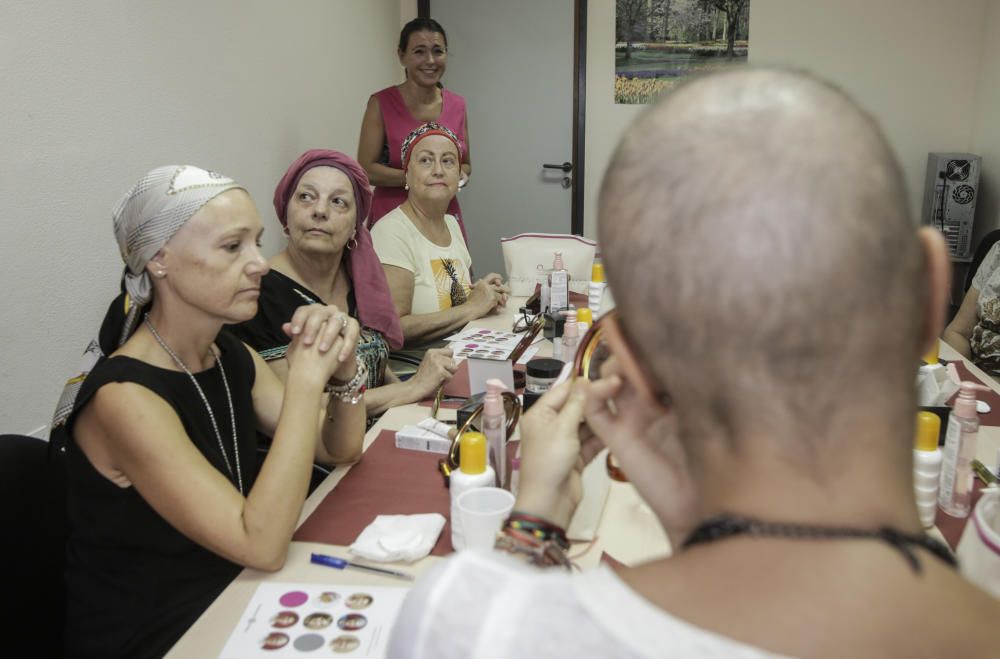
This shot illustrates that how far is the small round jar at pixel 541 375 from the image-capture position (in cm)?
180

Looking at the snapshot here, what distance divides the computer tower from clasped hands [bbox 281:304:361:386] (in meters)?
3.94

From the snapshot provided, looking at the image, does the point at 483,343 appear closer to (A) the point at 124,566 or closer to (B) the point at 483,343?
(B) the point at 483,343

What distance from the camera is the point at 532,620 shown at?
52 centimetres

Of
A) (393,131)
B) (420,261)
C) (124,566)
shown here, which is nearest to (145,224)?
(124,566)

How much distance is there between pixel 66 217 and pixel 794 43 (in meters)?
4.30

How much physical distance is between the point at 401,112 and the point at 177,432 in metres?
2.86

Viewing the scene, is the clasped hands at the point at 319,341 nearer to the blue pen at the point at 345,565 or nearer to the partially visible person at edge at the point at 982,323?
the blue pen at the point at 345,565

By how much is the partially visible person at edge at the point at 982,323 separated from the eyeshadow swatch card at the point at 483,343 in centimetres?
168

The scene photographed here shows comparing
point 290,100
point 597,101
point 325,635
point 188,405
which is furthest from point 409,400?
point 597,101

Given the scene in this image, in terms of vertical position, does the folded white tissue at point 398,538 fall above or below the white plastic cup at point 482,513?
below

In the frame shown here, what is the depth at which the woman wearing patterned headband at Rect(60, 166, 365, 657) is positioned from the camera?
1282 mm

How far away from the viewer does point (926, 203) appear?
457cm

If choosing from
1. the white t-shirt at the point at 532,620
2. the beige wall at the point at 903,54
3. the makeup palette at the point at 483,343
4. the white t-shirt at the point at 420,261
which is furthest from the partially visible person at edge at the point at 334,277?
the beige wall at the point at 903,54

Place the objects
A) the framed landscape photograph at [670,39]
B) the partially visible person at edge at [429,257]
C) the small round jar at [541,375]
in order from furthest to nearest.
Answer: the framed landscape photograph at [670,39] < the partially visible person at edge at [429,257] < the small round jar at [541,375]
